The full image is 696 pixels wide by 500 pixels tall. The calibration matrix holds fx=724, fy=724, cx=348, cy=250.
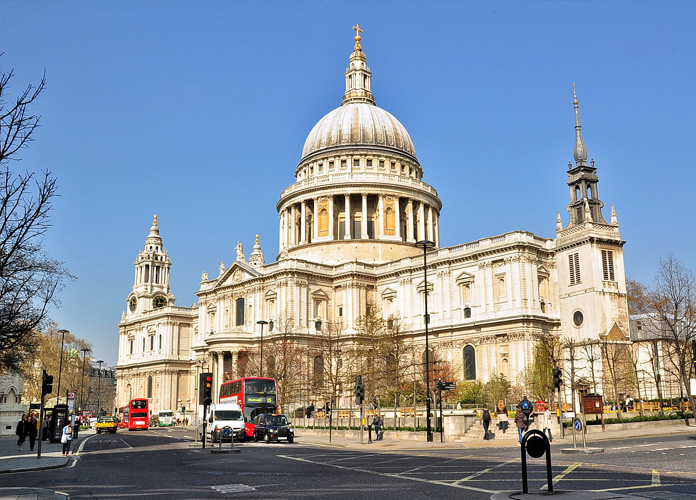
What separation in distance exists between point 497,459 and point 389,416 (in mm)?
28992

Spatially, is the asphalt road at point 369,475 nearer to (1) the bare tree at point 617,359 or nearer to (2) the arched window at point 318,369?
(1) the bare tree at point 617,359

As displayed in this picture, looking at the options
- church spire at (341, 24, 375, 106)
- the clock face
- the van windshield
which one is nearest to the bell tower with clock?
church spire at (341, 24, 375, 106)

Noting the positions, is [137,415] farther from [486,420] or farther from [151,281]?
[486,420]

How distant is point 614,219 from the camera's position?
6669cm

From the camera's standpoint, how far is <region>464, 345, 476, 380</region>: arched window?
2751 inches

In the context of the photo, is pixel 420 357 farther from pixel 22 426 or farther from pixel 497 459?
pixel 497 459

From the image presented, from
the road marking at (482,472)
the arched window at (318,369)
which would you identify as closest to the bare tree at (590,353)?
the arched window at (318,369)

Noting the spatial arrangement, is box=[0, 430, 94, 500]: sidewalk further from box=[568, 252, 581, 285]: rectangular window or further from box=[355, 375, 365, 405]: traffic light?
box=[568, 252, 581, 285]: rectangular window

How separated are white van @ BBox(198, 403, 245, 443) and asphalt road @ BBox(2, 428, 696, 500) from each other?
413 inches

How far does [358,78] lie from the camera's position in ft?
345

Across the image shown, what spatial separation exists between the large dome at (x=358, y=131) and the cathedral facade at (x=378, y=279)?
199 millimetres

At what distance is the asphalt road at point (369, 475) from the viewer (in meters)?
16.5

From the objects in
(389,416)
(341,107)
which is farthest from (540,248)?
(341,107)

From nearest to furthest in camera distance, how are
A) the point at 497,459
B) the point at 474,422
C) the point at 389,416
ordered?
the point at 497,459 → the point at 474,422 → the point at 389,416
